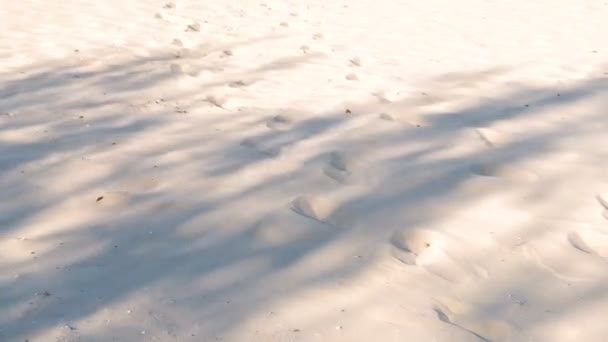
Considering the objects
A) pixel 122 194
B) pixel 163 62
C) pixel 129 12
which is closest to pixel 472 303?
pixel 122 194

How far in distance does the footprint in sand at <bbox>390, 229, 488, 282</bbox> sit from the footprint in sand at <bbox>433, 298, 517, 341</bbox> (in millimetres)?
163

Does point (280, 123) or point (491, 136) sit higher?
point (491, 136)

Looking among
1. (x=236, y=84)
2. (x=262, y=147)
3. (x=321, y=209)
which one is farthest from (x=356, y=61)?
(x=321, y=209)

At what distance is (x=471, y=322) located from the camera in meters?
2.34

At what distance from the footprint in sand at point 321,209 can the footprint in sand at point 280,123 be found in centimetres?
82

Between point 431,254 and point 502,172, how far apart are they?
0.84m

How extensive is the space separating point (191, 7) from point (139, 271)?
4.61 meters

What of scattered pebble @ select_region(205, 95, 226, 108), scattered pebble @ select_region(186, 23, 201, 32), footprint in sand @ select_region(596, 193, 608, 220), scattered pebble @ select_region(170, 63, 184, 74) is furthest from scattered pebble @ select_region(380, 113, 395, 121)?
scattered pebble @ select_region(186, 23, 201, 32)

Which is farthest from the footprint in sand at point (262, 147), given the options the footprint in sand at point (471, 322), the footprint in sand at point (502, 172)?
the footprint in sand at point (471, 322)

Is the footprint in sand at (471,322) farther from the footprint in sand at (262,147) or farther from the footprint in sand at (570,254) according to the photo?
the footprint in sand at (262,147)

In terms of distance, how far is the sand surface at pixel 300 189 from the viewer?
2.38 meters

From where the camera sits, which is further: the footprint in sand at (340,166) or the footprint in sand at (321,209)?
the footprint in sand at (340,166)

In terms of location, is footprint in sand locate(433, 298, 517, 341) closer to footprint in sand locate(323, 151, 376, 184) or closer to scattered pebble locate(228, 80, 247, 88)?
footprint in sand locate(323, 151, 376, 184)

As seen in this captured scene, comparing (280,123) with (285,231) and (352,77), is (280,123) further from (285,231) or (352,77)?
(285,231)
